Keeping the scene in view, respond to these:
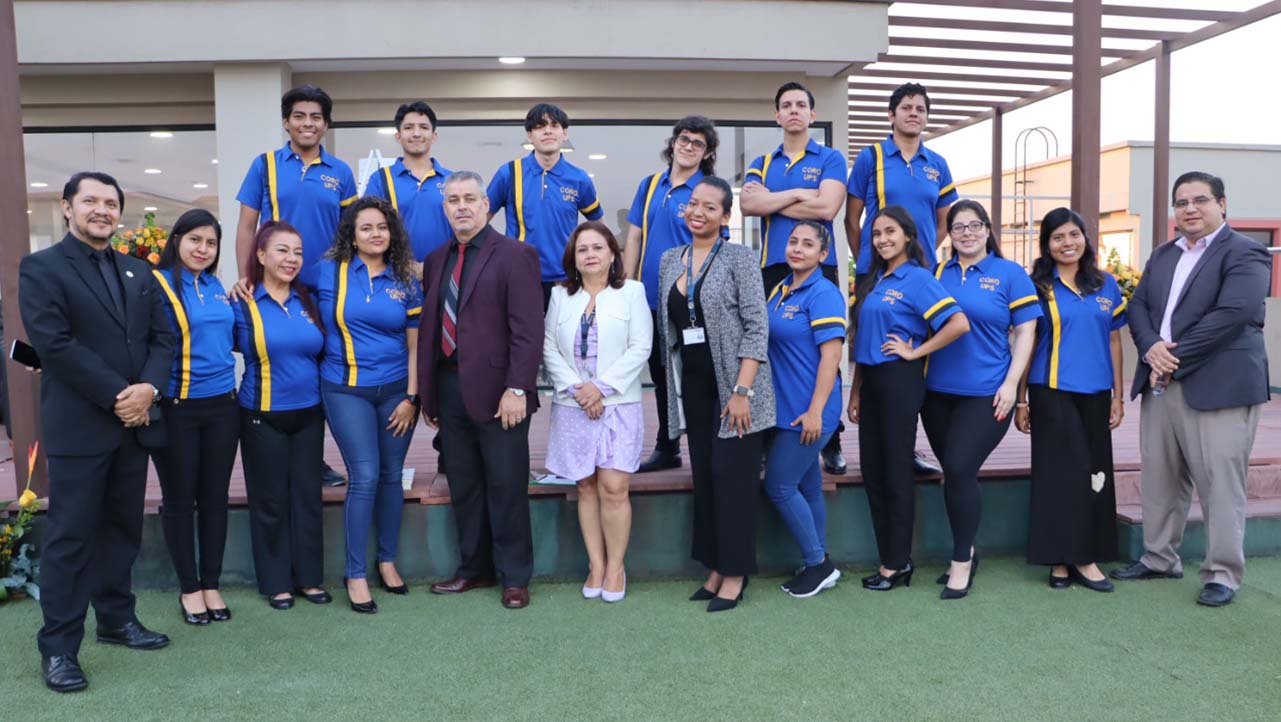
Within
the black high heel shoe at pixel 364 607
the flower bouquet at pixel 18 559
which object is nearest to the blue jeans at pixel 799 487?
the black high heel shoe at pixel 364 607

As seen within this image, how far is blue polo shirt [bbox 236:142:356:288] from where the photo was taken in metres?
4.23

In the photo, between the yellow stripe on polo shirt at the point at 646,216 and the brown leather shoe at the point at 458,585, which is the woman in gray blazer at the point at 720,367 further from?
the brown leather shoe at the point at 458,585

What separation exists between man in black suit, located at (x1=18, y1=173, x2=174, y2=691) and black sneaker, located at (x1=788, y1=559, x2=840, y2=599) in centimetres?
256

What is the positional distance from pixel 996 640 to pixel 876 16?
529 cm

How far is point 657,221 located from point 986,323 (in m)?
1.46

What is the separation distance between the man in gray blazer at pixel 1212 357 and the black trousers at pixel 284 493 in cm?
349

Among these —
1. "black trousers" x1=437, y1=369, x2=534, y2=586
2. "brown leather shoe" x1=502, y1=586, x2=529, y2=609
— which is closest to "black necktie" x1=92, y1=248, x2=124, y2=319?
"black trousers" x1=437, y1=369, x2=534, y2=586

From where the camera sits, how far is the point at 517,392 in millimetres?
3893

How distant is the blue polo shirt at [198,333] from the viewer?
359 centimetres

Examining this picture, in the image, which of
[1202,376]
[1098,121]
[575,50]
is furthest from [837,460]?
[575,50]

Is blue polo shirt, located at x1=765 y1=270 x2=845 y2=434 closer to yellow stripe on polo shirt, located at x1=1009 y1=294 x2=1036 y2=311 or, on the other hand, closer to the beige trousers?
yellow stripe on polo shirt, located at x1=1009 y1=294 x2=1036 y2=311

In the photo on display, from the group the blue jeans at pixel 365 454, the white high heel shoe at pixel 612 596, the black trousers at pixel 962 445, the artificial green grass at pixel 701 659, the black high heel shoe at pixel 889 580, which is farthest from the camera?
the black high heel shoe at pixel 889 580

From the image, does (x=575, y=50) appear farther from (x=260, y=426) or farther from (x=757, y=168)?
(x=260, y=426)

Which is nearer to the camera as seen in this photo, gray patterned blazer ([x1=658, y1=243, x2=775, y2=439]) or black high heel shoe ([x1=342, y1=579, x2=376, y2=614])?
gray patterned blazer ([x1=658, y1=243, x2=775, y2=439])
